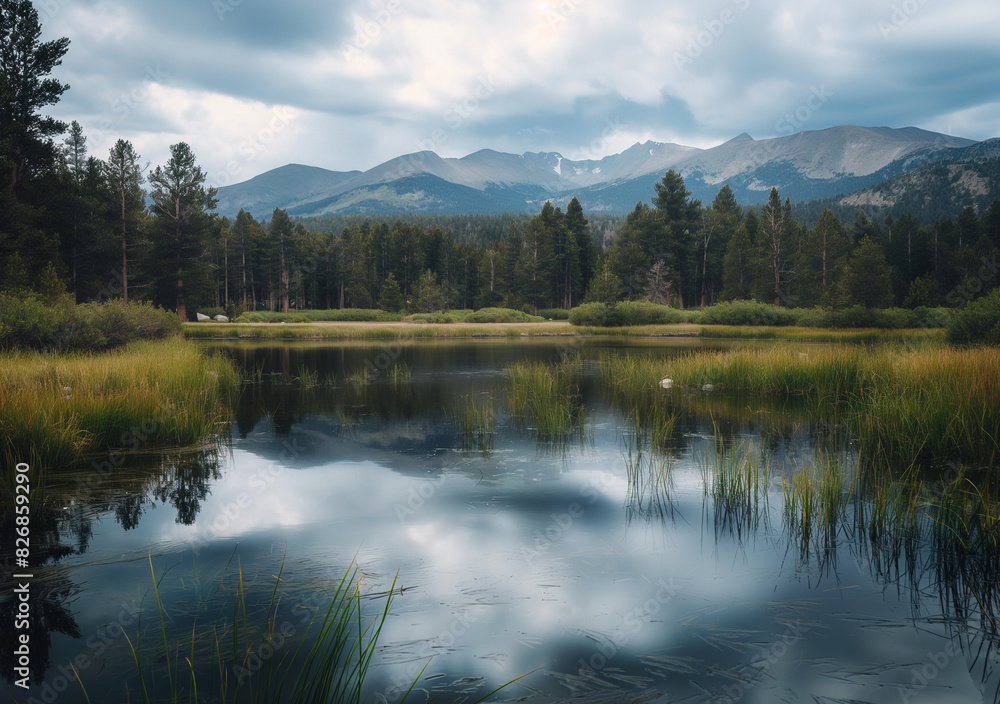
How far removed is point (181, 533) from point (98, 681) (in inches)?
130

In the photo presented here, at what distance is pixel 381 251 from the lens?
10544 cm

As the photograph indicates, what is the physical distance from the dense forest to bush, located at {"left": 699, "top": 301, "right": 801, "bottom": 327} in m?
4.13

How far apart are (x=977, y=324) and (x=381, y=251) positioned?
95631mm

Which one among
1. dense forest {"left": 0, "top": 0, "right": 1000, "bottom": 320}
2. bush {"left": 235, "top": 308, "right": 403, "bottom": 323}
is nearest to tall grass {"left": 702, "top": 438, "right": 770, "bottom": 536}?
dense forest {"left": 0, "top": 0, "right": 1000, "bottom": 320}

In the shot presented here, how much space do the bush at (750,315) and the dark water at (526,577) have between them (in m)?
45.2

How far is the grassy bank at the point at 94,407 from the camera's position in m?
9.09

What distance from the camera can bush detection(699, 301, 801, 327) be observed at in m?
52.7

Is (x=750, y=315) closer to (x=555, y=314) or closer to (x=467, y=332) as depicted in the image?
(x=467, y=332)

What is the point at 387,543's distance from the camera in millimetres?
7145

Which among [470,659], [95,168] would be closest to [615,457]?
[470,659]

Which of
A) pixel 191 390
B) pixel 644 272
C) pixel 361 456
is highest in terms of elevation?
pixel 644 272

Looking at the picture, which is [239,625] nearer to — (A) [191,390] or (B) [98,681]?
(B) [98,681]

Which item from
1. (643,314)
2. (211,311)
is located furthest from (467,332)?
(211,311)

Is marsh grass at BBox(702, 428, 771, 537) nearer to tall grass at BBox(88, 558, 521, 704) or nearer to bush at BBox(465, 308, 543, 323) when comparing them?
tall grass at BBox(88, 558, 521, 704)
